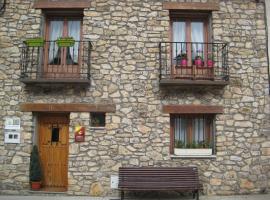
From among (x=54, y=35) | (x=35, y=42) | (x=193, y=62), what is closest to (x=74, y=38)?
(x=54, y=35)

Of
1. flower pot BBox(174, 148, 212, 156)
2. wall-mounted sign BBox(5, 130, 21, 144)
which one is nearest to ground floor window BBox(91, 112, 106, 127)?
wall-mounted sign BBox(5, 130, 21, 144)

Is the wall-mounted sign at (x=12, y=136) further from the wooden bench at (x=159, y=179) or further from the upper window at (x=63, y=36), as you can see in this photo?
the wooden bench at (x=159, y=179)

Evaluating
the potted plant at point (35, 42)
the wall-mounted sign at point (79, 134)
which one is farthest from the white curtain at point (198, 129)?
the potted plant at point (35, 42)

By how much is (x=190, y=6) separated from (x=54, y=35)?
3892 mm

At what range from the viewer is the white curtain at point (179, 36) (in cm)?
1008

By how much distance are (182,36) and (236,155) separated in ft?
11.8

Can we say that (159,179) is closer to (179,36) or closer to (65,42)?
(179,36)

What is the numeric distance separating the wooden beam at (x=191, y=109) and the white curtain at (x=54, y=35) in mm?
3396

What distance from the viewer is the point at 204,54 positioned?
10.1 metres

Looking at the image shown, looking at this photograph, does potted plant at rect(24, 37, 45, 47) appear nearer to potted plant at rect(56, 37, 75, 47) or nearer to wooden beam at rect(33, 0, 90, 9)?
potted plant at rect(56, 37, 75, 47)

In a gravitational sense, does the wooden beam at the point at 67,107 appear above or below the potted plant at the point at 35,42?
below

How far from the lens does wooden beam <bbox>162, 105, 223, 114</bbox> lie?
31.3 ft

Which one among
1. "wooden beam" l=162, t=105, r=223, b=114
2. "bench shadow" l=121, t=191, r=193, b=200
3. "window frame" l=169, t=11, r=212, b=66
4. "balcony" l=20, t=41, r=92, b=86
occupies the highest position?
"window frame" l=169, t=11, r=212, b=66

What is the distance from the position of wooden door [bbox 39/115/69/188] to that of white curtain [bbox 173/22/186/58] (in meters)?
3.57
